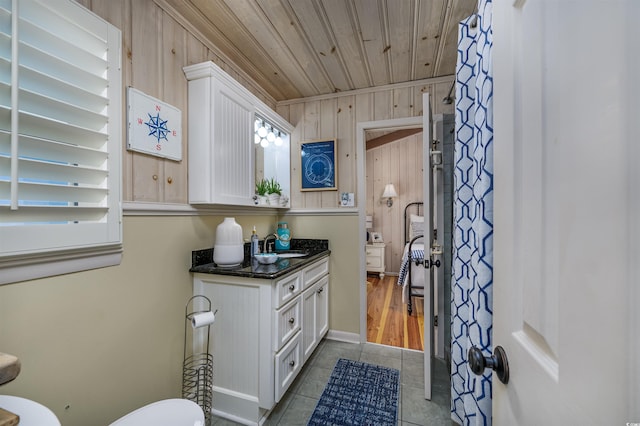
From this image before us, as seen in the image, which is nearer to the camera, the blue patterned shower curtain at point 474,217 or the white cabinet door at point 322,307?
the blue patterned shower curtain at point 474,217

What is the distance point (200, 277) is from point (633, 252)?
1811 mm

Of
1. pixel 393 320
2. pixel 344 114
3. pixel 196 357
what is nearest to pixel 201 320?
pixel 196 357

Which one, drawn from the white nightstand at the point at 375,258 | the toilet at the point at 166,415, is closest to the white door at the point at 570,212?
the toilet at the point at 166,415

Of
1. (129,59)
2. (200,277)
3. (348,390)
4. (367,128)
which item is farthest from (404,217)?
(129,59)

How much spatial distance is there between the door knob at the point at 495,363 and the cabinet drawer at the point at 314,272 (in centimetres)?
147

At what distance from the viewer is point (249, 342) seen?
1.58 metres

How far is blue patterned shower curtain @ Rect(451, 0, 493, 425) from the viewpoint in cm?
83

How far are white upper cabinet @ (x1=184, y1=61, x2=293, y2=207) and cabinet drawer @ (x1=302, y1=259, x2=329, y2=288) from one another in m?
0.69

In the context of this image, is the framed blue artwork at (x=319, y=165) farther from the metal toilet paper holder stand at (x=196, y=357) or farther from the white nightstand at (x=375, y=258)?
the white nightstand at (x=375, y=258)

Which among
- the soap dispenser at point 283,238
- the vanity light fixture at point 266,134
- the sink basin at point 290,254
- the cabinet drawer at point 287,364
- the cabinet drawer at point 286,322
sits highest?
the vanity light fixture at point 266,134

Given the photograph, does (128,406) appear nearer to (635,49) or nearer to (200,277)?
(200,277)

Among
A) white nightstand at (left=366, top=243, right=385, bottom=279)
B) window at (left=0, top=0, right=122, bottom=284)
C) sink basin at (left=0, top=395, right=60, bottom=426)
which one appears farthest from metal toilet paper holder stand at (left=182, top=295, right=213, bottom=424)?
white nightstand at (left=366, top=243, right=385, bottom=279)

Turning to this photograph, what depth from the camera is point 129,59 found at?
52.3 inches

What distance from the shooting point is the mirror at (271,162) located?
7.52 ft
